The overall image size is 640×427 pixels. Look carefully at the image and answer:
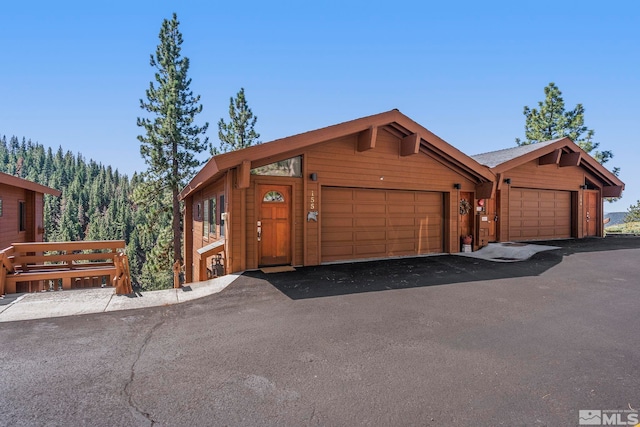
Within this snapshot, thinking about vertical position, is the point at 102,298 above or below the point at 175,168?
below

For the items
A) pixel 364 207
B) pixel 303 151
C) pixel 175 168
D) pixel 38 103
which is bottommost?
pixel 364 207

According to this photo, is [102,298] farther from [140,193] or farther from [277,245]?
[140,193]

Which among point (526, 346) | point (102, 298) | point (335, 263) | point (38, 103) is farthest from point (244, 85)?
point (526, 346)

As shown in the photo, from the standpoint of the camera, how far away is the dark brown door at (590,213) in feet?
48.6

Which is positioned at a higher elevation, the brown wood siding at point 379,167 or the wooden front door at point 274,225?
the brown wood siding at point 379,167

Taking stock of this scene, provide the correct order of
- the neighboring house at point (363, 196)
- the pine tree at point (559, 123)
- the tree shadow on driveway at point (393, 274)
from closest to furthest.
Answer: the tree shadow on driveway at point (393, 274) < the neighboring house at point (363, 196) < the pine tree at point (559, 123)

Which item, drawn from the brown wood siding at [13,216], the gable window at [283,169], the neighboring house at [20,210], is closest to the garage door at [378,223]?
the gable window at [283,169]

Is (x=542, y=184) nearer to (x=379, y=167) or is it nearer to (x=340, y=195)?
(x=379, y=167)

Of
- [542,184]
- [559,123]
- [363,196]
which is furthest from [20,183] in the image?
[559,123]

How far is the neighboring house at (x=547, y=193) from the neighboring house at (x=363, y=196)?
0.22 ft

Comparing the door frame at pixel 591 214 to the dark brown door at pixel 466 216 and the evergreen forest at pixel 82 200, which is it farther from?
the evergreen forest at pixel 82 200

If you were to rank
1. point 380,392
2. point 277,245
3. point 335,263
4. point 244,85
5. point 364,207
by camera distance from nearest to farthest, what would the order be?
point 380,392
point 277,245
point 335,263
point 364,207
point 244,85

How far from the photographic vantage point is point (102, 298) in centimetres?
524

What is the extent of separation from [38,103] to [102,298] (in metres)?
37.9
